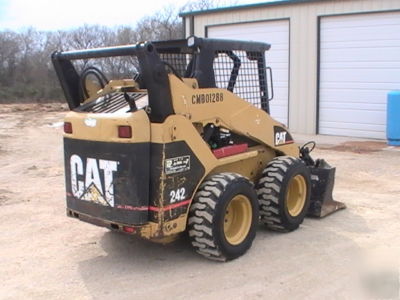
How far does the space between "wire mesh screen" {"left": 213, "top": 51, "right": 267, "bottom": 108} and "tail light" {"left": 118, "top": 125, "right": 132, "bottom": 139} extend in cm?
130

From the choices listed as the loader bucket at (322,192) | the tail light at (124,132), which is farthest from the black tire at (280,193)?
the tail light at (124,132)

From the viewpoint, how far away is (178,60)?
5816 mm

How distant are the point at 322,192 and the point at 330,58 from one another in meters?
8.06

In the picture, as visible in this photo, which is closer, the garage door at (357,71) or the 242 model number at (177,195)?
the 242 model number at (177,195)

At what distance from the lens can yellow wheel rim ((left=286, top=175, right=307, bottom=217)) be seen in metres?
6.06

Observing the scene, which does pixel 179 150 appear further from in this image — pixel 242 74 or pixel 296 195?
pixel 296 195

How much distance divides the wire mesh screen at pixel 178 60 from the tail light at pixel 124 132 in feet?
4.36

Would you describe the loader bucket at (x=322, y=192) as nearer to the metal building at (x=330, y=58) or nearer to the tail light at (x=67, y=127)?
the tail light at (x=67, y=127)

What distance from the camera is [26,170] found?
33.1 ft

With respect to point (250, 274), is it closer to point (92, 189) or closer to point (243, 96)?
point (92, 189)

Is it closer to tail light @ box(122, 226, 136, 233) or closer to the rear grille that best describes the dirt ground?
tail light @ box(122, 226, 136, 233)

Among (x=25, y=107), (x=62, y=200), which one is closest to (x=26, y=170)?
(x=62, y=200)

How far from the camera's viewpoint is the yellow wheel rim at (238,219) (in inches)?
206

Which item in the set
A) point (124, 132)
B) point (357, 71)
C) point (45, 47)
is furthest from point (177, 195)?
point (45, 47)
